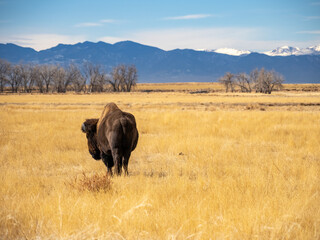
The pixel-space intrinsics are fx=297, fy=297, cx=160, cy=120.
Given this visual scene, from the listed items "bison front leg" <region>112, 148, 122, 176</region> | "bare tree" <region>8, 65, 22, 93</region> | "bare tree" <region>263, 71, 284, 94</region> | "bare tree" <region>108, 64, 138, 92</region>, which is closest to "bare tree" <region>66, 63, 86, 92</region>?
"bare tree" <region>108, 64, 138, 92</region>

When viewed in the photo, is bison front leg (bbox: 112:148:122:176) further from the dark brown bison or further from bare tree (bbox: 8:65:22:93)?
bare tree (bbox: 8:65:22:93)

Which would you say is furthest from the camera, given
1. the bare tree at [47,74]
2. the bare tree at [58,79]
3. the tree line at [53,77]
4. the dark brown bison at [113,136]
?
the bare tree at [47,74]

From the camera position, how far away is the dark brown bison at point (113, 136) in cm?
597

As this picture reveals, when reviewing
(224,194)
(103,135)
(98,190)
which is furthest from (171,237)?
(103,135)

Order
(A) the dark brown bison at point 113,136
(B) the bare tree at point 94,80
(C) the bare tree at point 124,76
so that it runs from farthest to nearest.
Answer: (C) the bare tree at point 124,76, (B) the bare tree at point 94,80, (A) the dark brown bison at point 113,136

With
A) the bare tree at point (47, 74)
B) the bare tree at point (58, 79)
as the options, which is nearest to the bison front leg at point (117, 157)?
the bare tree at point (58, 79)

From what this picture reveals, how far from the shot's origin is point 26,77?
324 ft

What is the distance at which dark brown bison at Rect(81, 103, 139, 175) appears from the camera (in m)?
5.97

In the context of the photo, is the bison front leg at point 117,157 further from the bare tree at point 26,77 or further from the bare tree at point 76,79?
the bare tree at point 26,77

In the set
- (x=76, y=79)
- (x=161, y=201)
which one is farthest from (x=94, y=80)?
(x=161, y=201)

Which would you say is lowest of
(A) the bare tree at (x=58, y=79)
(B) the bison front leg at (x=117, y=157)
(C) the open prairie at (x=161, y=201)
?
(C) the open prairie at (x=161, y=201)

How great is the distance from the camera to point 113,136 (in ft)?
19.5

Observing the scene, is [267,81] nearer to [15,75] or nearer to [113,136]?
[15,75]

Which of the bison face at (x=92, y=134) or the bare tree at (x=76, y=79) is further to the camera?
the bare tree at (x=76, y=79)
